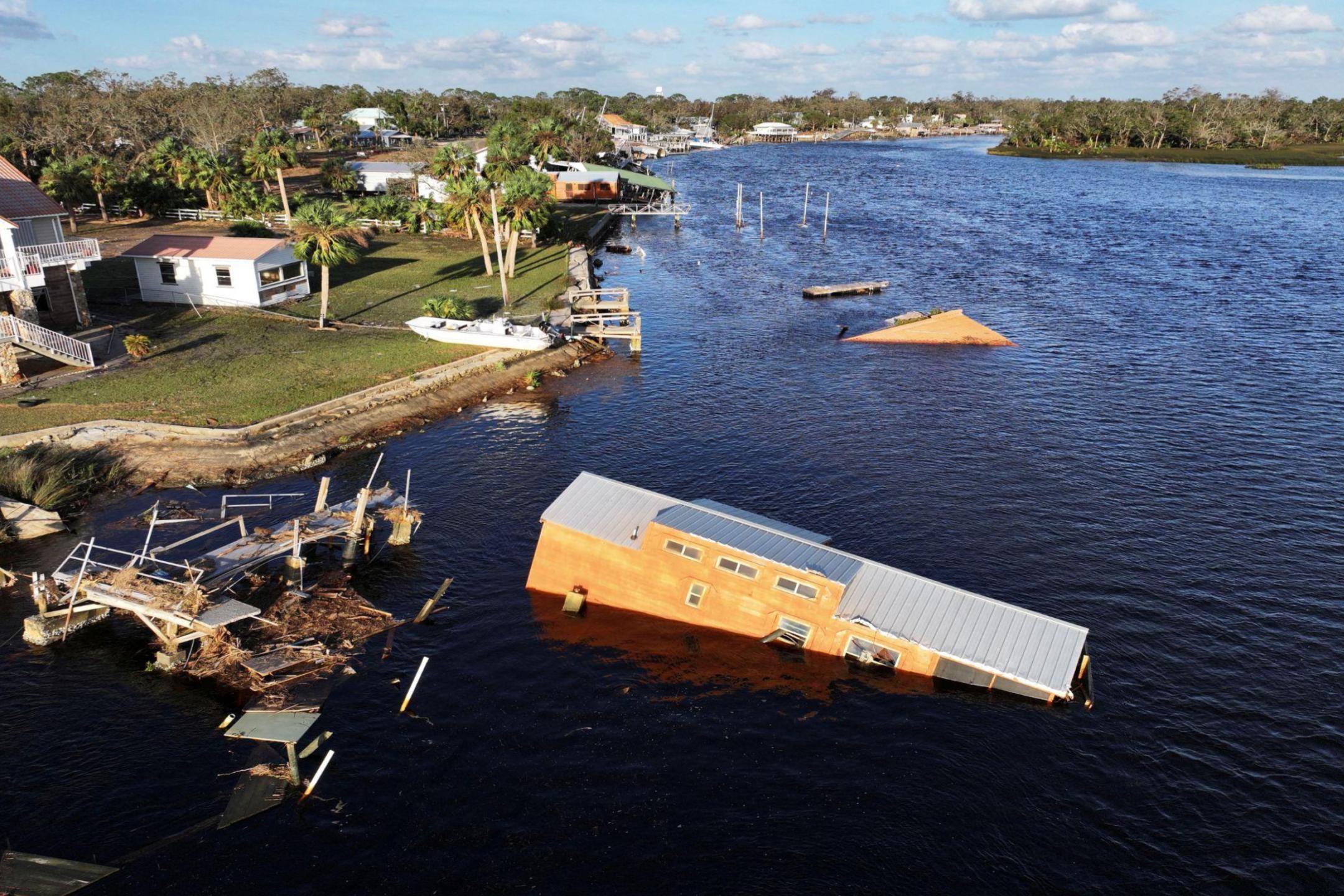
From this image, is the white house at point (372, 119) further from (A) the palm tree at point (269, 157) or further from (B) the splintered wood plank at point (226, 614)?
(B) the splintered wood plank at point (226, 614)

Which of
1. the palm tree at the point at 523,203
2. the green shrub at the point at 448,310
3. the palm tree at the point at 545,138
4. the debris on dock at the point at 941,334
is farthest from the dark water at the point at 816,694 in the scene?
the palm tree at the point at 545,138

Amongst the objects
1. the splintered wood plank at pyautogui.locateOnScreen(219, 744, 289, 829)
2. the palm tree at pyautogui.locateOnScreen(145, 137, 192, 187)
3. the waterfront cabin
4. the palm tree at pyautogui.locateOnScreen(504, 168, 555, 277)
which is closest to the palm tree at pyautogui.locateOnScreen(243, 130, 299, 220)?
the palm tree at pyautogui.locateOnScreen(145, 137, 192, 187)

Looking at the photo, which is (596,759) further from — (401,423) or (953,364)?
(953,364)

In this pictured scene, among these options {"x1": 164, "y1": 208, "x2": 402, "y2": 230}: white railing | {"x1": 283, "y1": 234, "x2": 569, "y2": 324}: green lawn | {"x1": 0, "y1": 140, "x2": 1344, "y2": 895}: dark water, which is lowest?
{"x1": 0, "y1": 140, "x2": 1344, "y2": 895}: dark water

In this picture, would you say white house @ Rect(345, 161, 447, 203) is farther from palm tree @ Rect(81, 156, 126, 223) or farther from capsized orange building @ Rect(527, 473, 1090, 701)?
capsized orange building @ Rect(527, 473, 1090, 701)

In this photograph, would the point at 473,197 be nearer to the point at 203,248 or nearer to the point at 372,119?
the point at 203,248

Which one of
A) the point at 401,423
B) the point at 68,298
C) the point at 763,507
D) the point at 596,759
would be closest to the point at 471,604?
the point at 596,759
